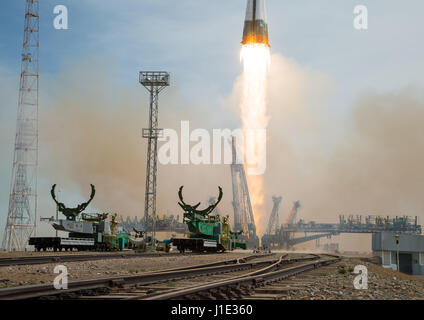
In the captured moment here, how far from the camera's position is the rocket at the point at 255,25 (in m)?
63.3

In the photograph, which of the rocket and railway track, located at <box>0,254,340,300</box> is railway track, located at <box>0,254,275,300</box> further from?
the rocket

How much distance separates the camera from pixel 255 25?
63.9m

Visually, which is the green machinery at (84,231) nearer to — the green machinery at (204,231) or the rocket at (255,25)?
the green machinery at (204,231)

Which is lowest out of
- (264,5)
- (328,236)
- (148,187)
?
(328,236)

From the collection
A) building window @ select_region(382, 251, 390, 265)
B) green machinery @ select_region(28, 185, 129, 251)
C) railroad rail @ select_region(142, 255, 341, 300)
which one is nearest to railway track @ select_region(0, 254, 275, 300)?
railroad rail @ select_region(142, 255, 341, 300)

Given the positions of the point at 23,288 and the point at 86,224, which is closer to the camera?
the point at 23,288

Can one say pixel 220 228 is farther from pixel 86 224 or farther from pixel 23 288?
pixel 23 288

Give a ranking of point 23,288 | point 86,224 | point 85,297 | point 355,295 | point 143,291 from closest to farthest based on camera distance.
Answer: point 23,288, point 85,297, point 143,291, point 355,295, point 86,224

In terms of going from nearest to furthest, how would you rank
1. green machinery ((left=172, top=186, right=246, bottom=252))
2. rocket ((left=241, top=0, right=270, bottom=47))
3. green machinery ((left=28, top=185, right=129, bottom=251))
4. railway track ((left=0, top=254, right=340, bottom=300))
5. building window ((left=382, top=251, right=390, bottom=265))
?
railway track ((left=0, top=254, right=340, bottom=300)) → green machinery ((left=28, top=185, right=129, bottom=251)) → green machinery ((left=172, top=186, right=246, bottom=252)) → rocket ((left=241, top=0, right=270, bottom=47)) → building window ((left=382, top=251, right=390, bottom=265))

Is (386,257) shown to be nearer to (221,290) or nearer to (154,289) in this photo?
(221,290)

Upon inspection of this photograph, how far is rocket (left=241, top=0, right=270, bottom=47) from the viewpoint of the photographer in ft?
208
